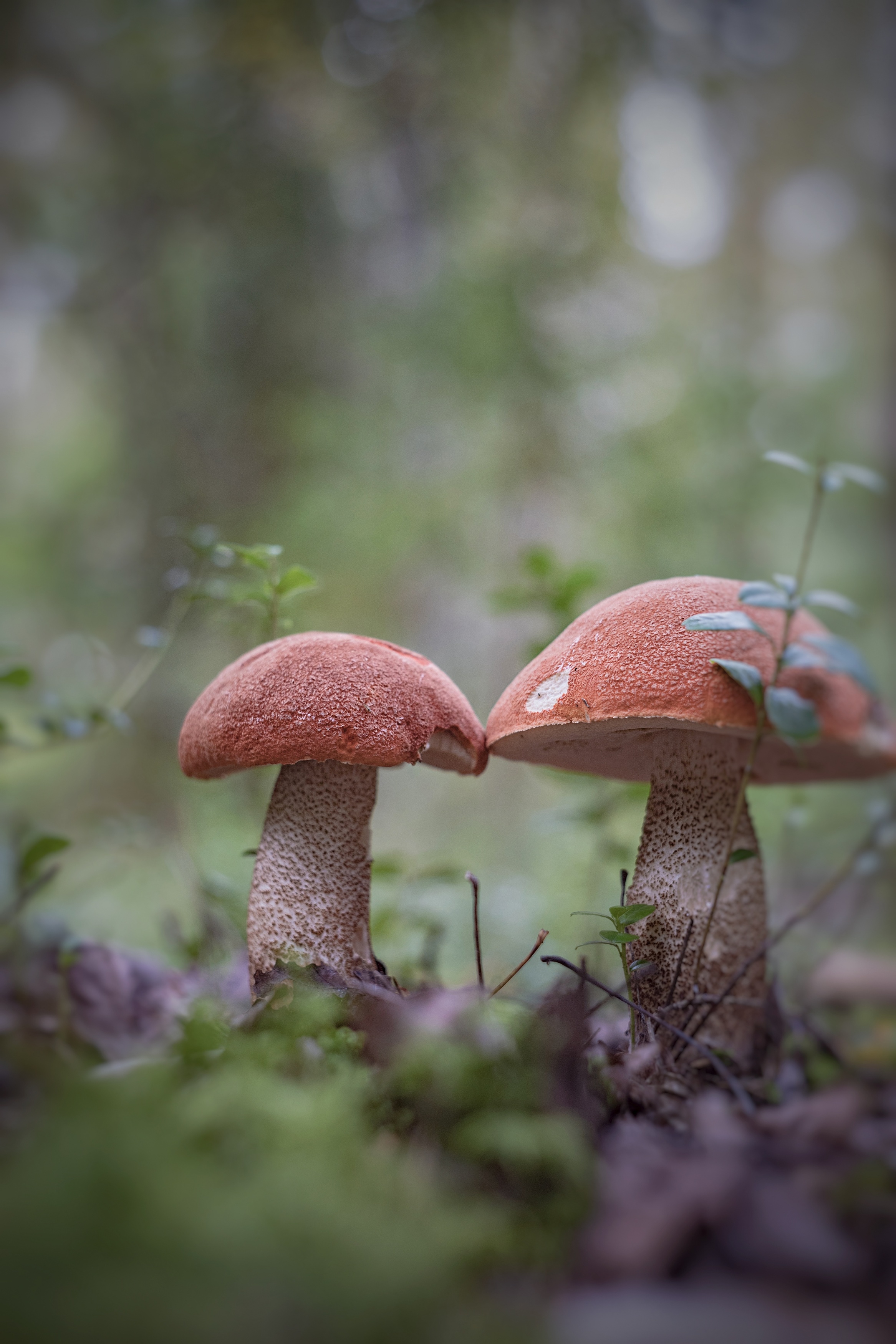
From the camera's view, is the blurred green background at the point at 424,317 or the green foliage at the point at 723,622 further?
the blurred green background at the point at 424,317

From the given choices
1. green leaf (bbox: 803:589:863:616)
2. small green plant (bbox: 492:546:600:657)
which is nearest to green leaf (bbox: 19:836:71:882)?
small green plant (bbox: 492:546:600:657)

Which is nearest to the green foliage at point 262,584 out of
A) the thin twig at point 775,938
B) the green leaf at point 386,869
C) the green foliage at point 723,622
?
the green leaf at point 386,869

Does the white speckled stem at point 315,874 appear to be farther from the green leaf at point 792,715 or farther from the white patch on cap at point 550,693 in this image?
the green leaf at point 792,715

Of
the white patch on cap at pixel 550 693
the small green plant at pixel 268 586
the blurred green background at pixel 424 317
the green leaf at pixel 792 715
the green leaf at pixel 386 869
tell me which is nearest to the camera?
the green leaf at pixel 792 715

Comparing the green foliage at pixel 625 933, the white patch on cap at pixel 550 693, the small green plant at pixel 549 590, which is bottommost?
the green foliage at pixel 625 933

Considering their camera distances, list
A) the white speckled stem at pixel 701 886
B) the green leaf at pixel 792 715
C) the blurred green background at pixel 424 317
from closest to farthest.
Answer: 1. the green leaf at pixel 792 715
2. the white speckled stem at pixel 701 886
3. the blurred green background at pixel 424 317

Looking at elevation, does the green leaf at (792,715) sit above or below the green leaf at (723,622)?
below
